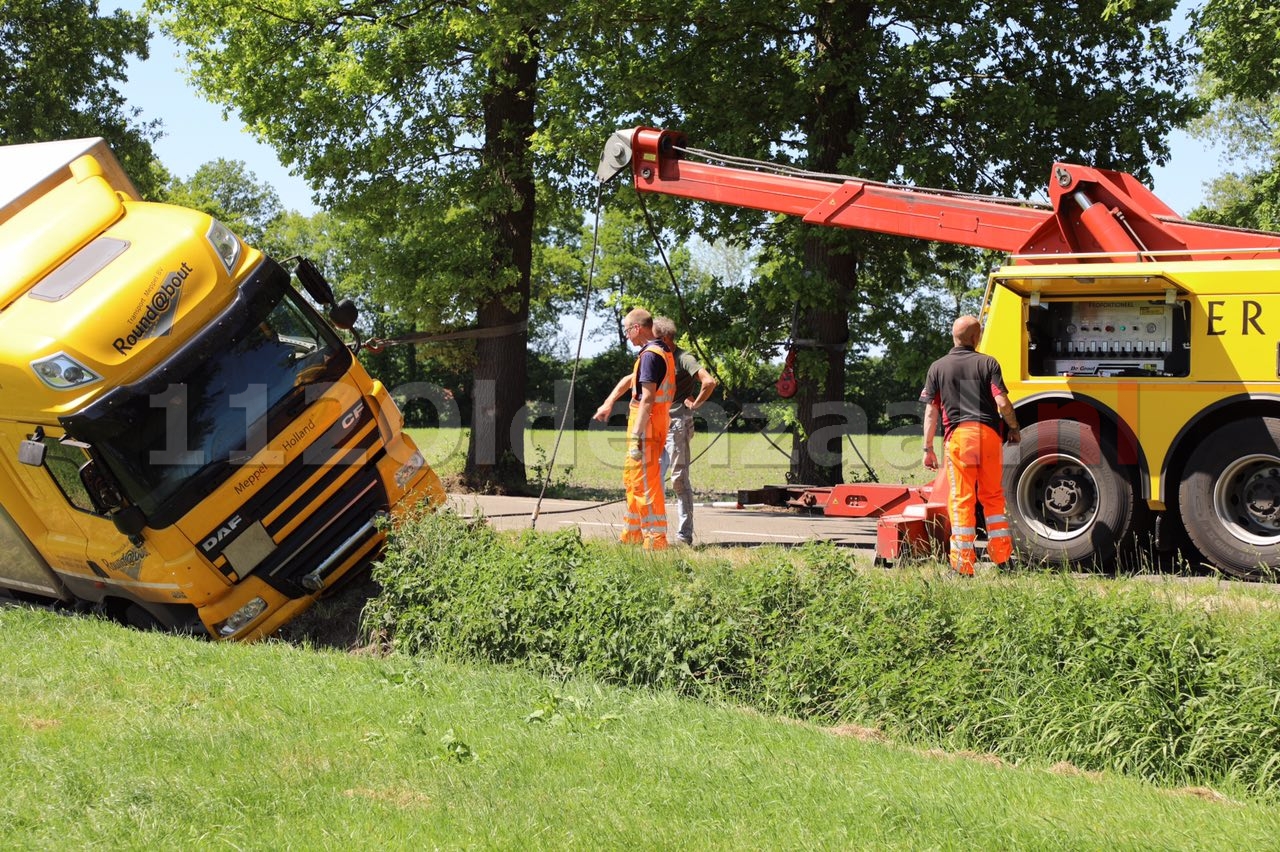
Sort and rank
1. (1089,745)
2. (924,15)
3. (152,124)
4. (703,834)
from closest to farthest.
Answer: (703,834)
(1089,745)
(924,15)
(152,124)

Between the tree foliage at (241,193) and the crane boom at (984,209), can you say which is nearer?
the crane boom at (984,209)

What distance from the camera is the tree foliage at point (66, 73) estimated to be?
30.1m

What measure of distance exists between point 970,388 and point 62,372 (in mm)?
6368

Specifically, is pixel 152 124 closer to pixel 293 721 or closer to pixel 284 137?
pixel 284 137

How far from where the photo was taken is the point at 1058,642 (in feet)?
21.1

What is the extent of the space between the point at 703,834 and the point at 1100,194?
23.6 feet

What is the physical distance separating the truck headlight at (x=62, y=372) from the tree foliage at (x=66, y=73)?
2344 cm

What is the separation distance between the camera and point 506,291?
2109 centimetres

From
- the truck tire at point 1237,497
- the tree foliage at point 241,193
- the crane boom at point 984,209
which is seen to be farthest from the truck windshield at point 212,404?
the tree foliage at point 241,193

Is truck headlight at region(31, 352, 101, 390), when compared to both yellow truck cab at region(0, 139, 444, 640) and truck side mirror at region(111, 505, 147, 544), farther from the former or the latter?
truck side mirror at region(111, 505, 147, 544)

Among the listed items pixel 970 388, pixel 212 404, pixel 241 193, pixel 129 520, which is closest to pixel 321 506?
pixel 212 404

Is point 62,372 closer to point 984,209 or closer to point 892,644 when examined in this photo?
point 892,644

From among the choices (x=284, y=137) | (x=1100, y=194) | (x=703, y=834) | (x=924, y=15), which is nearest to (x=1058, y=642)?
Result: (x=703, y=834)

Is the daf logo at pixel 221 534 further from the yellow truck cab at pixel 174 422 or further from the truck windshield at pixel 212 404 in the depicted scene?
the truck windshield at pixel 212 404
